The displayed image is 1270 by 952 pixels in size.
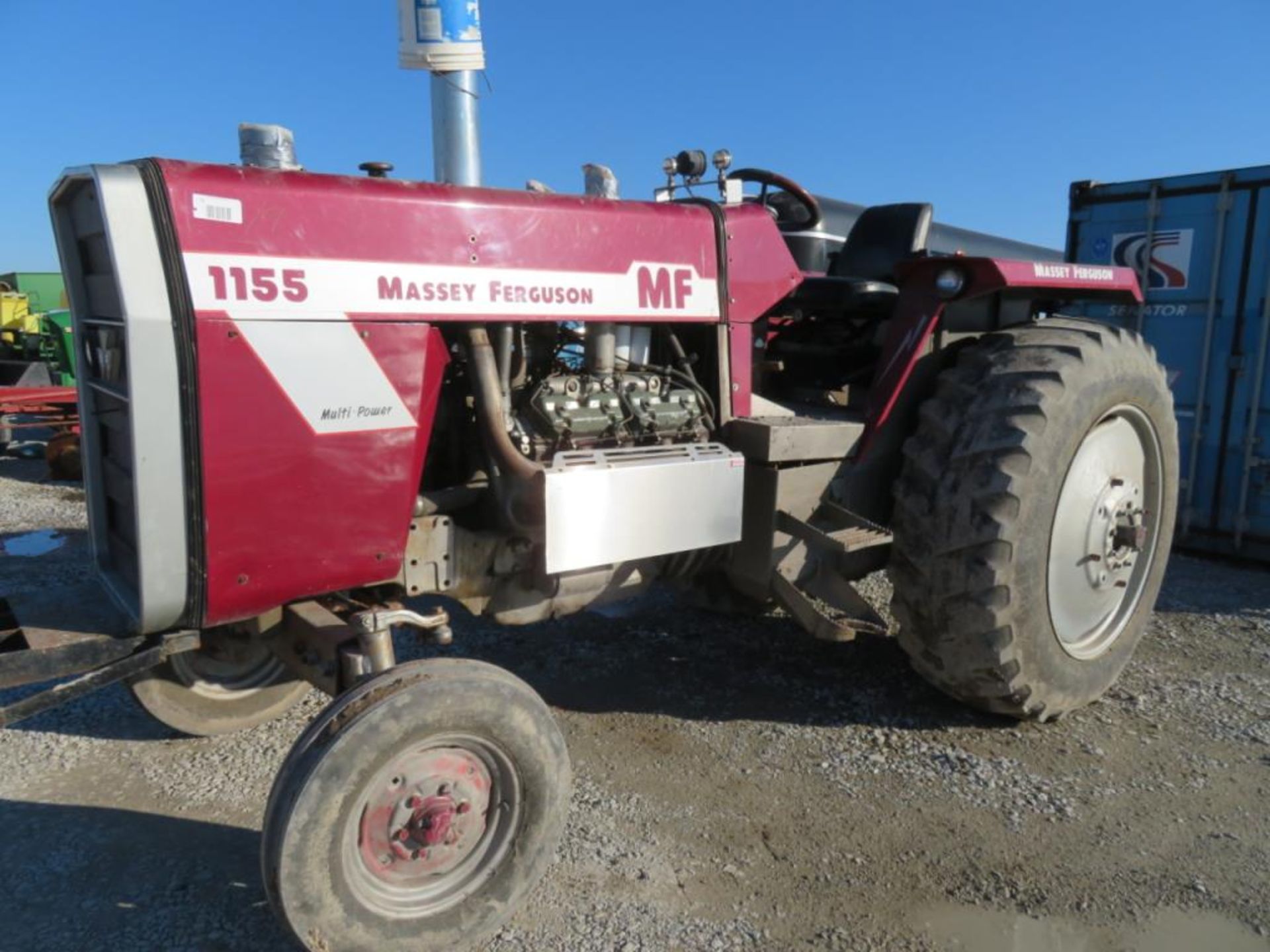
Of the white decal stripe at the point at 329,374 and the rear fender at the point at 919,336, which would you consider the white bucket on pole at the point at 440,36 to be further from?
the white decal stripe at the point at 329,374

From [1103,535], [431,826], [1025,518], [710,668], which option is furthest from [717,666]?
[431,826]

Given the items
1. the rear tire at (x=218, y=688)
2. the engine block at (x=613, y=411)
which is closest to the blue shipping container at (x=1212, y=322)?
the engine block at (x=613, y=411)

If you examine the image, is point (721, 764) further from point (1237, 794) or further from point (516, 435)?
point (1237, 794)

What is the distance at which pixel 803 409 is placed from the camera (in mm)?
3543

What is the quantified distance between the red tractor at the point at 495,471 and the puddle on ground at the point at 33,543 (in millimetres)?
1830

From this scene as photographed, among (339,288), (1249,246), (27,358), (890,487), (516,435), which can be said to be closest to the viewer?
(339,288)

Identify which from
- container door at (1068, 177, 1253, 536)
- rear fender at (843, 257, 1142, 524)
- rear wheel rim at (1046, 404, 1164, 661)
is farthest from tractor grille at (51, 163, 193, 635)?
container door at (1068, 177, 1253, 536)

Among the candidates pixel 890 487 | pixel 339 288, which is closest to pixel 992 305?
pixel 890 487

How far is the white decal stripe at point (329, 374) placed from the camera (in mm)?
2150

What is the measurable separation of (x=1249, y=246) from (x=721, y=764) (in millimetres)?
4714

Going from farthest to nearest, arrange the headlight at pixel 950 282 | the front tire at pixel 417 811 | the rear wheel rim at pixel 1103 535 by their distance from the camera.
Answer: the rear wheel rim at pixel 1103 535 < the headlight at pixel 950 282 < the front tire at pixel 417 811

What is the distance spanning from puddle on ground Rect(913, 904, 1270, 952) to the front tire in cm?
100

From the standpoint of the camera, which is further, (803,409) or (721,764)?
(803,409)

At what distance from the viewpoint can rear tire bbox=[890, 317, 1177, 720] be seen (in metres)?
3.02
